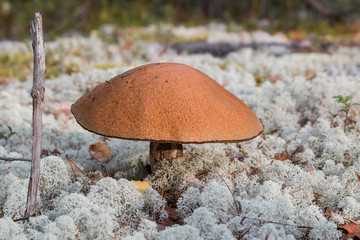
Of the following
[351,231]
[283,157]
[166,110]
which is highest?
[166,110]

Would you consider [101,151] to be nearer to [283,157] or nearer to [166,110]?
[166,110]

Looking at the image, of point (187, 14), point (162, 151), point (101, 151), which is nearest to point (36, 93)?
point (162, 151)

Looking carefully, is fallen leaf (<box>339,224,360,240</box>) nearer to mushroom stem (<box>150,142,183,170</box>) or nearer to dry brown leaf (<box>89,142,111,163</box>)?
mushroom stem (<box>150,142,183,170</box>)

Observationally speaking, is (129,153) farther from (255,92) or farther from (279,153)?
(255,92)

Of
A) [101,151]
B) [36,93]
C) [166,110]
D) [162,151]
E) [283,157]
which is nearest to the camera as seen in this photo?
[36,93]

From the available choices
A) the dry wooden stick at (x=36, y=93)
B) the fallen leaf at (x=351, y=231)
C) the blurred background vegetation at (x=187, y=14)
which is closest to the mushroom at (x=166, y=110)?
the dry wooden stick at (x=36, y=93)

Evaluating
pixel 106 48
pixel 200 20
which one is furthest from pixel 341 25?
pixel 106 48

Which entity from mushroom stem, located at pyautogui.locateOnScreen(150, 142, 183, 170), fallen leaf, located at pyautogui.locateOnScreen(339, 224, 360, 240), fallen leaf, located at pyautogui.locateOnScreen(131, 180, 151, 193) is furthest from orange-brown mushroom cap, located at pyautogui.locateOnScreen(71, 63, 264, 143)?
fallen leaf, located at pyautogui.locateOnScreen(339, 224, 360, 240)
